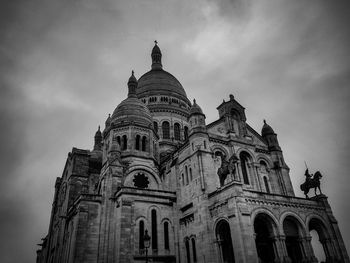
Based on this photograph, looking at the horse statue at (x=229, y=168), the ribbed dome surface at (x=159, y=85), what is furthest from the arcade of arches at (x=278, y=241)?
the ribbed dome surface at (x=159, y=85)

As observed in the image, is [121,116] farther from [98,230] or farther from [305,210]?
[305,210]

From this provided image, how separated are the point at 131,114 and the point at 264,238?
22579mm

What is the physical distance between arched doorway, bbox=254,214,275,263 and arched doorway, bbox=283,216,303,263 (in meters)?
1.76

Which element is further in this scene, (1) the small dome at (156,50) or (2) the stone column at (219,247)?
(1) the small dome at (156,50)

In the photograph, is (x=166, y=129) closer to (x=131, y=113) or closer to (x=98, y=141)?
(x=131, y=113)

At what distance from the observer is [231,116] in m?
35.2

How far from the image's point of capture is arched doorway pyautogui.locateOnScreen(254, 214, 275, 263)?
24881 mm

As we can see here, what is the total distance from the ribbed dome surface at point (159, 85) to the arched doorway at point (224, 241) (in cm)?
3225

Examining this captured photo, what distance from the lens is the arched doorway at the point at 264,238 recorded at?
81.6 ft

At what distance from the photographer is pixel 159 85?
5519 centimetres

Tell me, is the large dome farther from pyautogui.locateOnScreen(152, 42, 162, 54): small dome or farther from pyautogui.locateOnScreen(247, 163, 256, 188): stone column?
pyautogui.locateOnScreen(247, 163, 256, 188): stone column

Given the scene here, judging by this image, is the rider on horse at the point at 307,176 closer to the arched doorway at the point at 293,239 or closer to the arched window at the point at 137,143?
the arched doorway at the point at 293,239

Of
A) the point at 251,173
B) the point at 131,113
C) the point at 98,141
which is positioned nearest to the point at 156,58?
the point at 98,141

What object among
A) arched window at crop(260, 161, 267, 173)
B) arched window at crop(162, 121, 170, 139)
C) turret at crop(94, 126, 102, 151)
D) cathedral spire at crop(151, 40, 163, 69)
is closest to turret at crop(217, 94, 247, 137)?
arched window at crop(260, 161, 267, 173)
